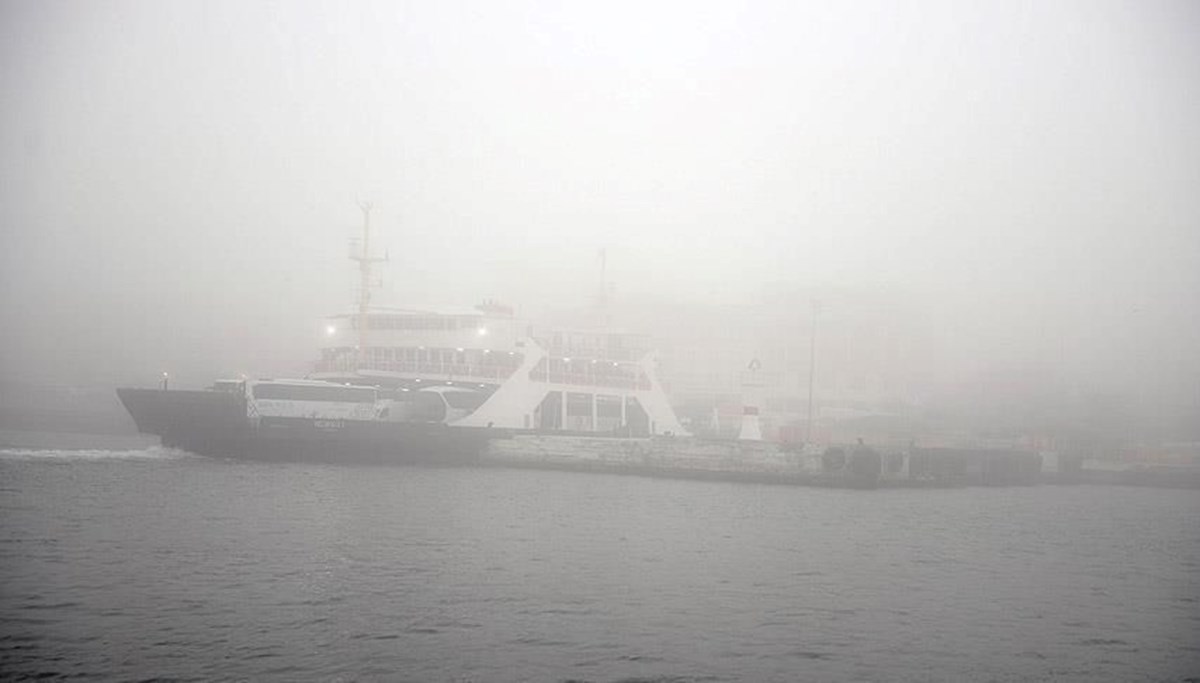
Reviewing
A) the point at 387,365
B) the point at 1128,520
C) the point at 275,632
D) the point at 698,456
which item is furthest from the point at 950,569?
the point at 387,365

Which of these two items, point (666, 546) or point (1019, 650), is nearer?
point (1019, 650)

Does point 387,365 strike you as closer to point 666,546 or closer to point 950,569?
point 666,546

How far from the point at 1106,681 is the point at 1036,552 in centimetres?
1439

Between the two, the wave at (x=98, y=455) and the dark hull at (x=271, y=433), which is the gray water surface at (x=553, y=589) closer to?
the dark hull at (x=271, y=433)

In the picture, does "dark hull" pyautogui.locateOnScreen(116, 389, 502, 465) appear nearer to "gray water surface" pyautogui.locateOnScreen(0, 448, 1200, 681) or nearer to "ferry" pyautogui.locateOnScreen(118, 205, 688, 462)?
"ferry" pyautogui.locateOnScreen(118, 205, 688, 462)

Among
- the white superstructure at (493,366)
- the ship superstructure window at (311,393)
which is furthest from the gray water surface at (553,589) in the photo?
the white superstructure at (493,366)

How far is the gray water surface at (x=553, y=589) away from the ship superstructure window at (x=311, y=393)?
10380 mm

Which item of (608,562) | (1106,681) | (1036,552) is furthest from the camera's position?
(1036,552)

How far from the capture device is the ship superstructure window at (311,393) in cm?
4534

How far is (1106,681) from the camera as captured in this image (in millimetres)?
14156

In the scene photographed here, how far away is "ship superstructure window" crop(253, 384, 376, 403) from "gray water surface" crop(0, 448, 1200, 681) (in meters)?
10.4

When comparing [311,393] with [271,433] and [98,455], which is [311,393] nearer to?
[271,433]

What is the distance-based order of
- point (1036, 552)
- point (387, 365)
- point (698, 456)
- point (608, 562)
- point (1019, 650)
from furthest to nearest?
point (387, 365) < point (698, 456) < point (1036, 552) < point (608, 562) < point (1019, 650)

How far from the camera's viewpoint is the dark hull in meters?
42.8
